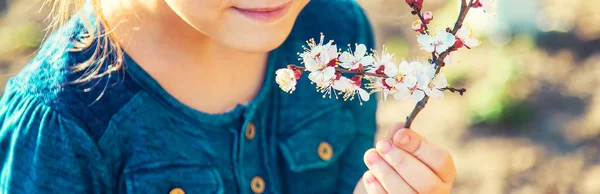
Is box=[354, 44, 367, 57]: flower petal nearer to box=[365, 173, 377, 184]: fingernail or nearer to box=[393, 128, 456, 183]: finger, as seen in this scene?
box=[393, 128, 456, 183]: finger

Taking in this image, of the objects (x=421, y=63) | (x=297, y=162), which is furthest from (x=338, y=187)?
(x=421, y=63)

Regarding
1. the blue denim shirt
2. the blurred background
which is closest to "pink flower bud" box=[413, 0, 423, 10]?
the blue denim shirt

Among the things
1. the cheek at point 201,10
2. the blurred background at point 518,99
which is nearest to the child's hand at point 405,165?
the cheek at point 201,10

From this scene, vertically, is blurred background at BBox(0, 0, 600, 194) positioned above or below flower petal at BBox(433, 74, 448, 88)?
above

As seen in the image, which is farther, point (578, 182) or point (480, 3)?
point (578, 182)

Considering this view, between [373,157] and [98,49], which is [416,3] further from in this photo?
[98,49]

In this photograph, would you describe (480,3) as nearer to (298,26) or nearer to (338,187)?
(298,26)

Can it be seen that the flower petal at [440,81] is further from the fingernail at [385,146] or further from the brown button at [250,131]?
the brown button at [250,131]

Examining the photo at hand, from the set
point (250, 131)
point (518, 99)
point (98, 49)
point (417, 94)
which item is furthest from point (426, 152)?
point (518, 99)
